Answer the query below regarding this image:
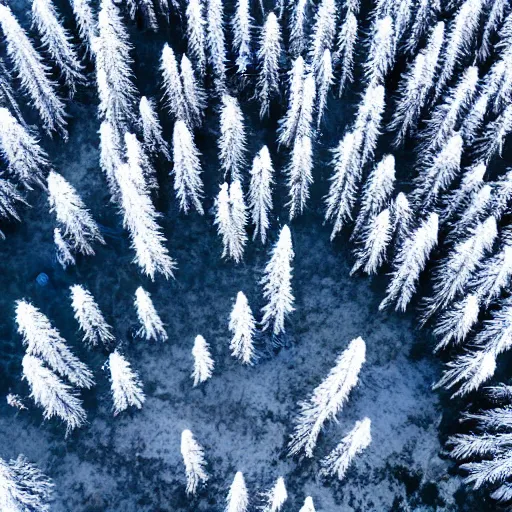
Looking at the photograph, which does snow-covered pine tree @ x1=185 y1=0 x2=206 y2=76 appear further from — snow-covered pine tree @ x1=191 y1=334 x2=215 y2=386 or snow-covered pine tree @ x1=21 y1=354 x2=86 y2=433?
snow-covered pine tree @ x1=21 y1=354 x2=86 y2=433

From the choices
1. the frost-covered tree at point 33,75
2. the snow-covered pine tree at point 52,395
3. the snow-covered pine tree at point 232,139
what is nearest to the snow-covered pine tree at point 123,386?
the snow-covered pine tree at point 52,395

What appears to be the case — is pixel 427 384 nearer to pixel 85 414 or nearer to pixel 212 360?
pixel 212 360

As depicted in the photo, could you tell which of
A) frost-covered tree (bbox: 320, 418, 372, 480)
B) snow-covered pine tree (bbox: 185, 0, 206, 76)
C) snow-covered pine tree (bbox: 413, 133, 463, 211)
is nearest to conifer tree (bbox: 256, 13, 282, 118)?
snow-covered pine tree (bbox: 185, 0, 206, 76)

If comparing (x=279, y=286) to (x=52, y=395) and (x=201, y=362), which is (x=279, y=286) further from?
(x=52, y=395)

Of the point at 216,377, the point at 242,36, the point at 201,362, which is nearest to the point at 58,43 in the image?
the point at 242,36

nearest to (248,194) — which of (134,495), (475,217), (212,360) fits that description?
(212,360)

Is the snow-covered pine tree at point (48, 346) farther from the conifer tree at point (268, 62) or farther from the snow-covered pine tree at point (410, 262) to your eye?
the conifer tree at point (268, 62)
